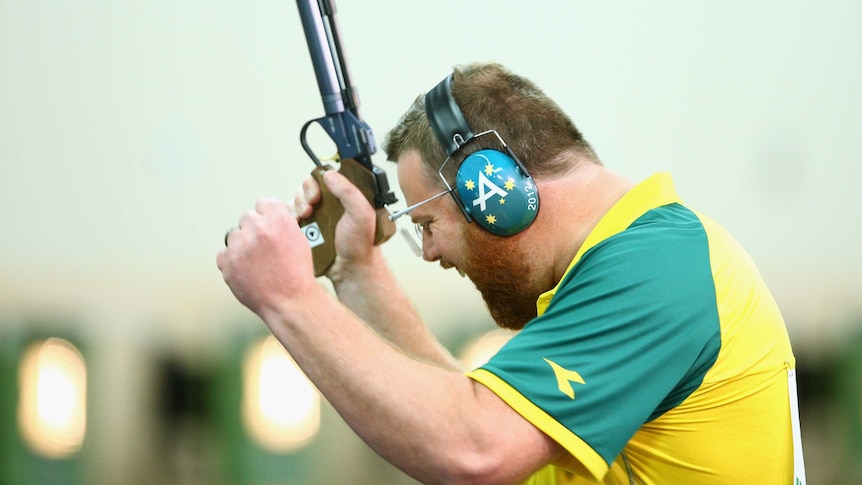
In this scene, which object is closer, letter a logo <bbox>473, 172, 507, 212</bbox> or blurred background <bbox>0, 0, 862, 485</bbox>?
letter a logo <bbox>473, 172, 507, 212</bbox>

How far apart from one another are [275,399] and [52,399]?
2.90 ft

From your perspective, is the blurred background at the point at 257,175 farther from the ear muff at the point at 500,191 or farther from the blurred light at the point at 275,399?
the ear muff at the point at 500,191

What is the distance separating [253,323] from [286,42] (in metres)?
1.21

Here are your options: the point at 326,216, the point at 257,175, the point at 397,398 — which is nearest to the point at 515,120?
the point at 326,216

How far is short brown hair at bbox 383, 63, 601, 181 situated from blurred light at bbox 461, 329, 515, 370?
2.12 metres

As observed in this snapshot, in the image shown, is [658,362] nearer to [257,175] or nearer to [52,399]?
[257,175]

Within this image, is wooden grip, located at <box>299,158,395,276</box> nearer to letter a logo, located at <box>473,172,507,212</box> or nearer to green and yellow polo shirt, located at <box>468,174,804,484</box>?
letter a logo, located at <box>473,172,507,212</box>

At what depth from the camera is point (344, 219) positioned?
1771 millimetres

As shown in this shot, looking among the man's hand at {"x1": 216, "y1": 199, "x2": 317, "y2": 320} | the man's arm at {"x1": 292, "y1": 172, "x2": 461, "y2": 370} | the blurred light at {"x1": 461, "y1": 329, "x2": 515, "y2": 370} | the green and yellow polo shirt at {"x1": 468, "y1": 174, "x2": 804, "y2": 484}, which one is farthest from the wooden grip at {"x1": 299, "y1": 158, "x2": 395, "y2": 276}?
the blurred light at {"x1": 461, "y1": 329, "x2": 515, "y2": 370}

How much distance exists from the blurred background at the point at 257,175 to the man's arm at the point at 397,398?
2.31 metres

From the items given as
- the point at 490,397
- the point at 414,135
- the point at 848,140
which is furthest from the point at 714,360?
the point at 848,140

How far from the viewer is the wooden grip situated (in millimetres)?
1678

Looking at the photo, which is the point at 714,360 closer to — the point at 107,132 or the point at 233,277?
the point at 233,277

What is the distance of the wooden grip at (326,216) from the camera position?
5.50 ft
